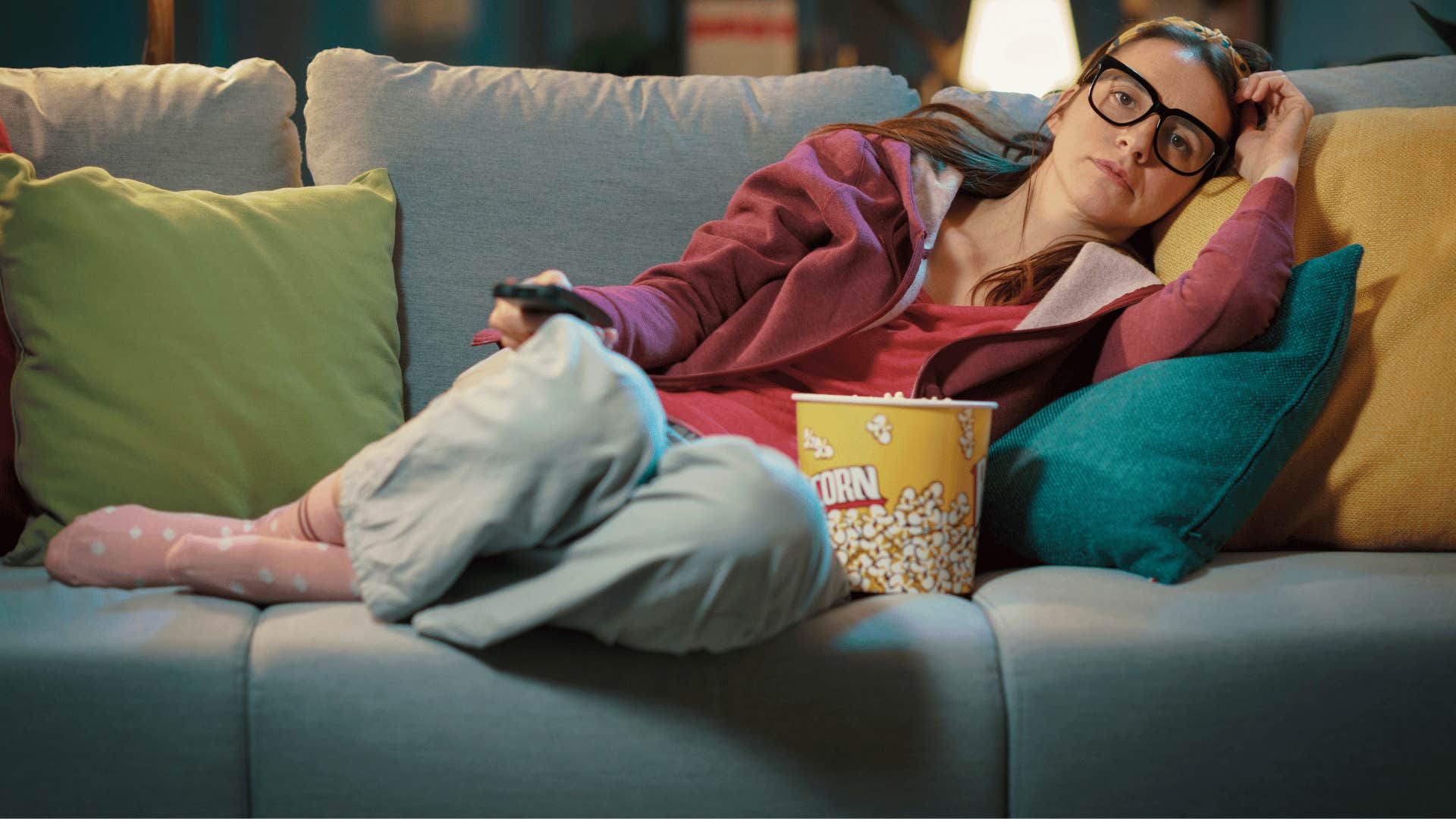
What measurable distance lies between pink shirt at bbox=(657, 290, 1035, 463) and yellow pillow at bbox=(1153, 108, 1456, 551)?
1.18 feet

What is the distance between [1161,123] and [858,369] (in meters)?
0.49

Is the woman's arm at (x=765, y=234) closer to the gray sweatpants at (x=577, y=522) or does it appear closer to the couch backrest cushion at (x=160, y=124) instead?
the gray sweatpants at (x=577, y=522)

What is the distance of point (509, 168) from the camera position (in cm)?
145

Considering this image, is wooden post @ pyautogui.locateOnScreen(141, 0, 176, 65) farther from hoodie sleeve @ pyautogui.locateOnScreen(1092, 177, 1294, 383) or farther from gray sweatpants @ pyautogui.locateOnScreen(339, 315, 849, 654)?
hoodie sleeve @ pyautogui.locateOnScreen(1092, 177, 1294, 383)

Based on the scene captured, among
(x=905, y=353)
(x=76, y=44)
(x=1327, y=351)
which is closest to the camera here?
(x=1327, y=351)

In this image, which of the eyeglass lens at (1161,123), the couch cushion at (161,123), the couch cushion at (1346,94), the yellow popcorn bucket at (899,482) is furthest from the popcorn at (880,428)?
the couch cushion at (161,123)

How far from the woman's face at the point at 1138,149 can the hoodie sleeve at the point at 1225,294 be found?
14 centimetres

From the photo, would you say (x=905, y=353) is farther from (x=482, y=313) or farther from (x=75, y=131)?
(x=75, y=131)

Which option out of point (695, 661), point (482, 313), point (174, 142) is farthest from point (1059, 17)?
point (695, 661)

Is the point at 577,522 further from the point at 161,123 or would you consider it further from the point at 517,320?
the point at 161,123

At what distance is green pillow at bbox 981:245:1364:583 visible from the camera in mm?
985

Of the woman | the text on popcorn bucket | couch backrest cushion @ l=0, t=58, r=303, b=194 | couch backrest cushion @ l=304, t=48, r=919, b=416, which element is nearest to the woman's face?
the woman

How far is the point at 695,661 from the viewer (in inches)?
31.7

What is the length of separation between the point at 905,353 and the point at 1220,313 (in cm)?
35
